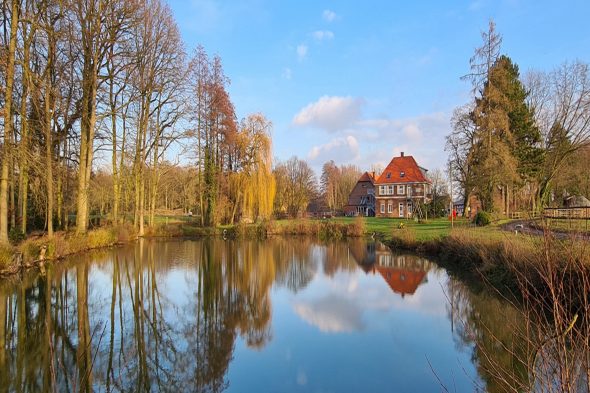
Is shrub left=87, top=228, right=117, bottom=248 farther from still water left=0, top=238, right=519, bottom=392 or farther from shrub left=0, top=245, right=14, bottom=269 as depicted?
shrub left=0, top=245, right=14, bottom=269

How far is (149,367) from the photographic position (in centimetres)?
584

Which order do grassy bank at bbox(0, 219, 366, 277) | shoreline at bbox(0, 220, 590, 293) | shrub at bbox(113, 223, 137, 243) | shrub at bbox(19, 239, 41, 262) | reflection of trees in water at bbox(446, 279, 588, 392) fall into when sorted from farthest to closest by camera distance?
shrub at bbox(113, 223, 137, 243), shrub at bbox(19, 239, 41, 262), grassy bank at bbox(0, 219, 366, 277), shoreline at bbox(0, 220, 590, 293), reflection of trees in water at bbox(446, 279, 588, 392)

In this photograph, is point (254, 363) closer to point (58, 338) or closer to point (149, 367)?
point (149, 367)

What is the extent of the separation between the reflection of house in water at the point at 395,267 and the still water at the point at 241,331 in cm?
15

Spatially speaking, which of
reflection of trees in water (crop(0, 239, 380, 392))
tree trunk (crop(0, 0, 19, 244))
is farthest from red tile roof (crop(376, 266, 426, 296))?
tree trunk (crop(0, 0, 19, 244))

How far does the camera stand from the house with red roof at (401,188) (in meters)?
44.9

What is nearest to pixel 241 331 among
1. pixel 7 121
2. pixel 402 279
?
pixel 402 279

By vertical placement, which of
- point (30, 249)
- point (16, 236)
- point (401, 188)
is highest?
point (401, 188)

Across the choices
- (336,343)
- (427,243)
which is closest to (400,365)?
(336,343)

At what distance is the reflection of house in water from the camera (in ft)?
41.0

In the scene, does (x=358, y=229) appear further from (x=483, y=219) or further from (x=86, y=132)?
(x=86, y=132)

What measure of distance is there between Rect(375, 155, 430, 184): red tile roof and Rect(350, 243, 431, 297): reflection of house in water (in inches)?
981

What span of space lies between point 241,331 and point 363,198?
49.9 meters

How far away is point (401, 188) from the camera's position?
45.8 meters
